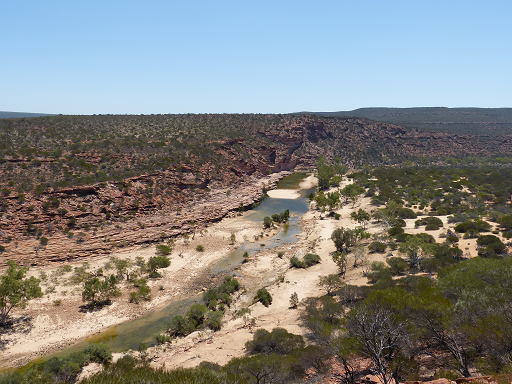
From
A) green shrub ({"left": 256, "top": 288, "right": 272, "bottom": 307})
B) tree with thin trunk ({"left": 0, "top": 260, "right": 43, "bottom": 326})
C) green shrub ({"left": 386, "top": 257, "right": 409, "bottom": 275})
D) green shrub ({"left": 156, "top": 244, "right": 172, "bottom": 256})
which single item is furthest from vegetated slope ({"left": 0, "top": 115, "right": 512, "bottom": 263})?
green shrub ({"left": 386, "top": 257, "right": 409, "bottom": 275})

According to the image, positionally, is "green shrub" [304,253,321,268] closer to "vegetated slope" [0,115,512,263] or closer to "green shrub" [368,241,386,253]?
"green shrub" [368,241,386,253]

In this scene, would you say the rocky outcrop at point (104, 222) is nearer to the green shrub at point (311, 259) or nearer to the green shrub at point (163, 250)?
the green shrub at point (163, 250)

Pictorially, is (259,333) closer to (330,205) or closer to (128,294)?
(128,294)

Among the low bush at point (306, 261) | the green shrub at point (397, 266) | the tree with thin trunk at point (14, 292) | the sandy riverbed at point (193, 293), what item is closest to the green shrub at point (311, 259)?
the low bush at point (306, 261)

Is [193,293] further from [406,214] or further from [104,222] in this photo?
[406,214]

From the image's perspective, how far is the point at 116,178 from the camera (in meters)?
40.8

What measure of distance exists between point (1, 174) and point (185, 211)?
76.8ft

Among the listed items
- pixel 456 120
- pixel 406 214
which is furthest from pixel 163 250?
pixel 456 120

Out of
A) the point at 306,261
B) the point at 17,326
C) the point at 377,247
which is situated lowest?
the point at 306,261

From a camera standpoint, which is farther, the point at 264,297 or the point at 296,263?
the point at 296,263

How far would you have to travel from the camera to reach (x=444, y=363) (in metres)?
11.5

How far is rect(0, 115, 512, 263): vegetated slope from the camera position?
30.7m

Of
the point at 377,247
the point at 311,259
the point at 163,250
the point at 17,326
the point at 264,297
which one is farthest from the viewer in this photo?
the point at 163,250

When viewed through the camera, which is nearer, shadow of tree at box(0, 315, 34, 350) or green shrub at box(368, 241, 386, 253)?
shadow of tree at box(0, 315, 34, 350)
